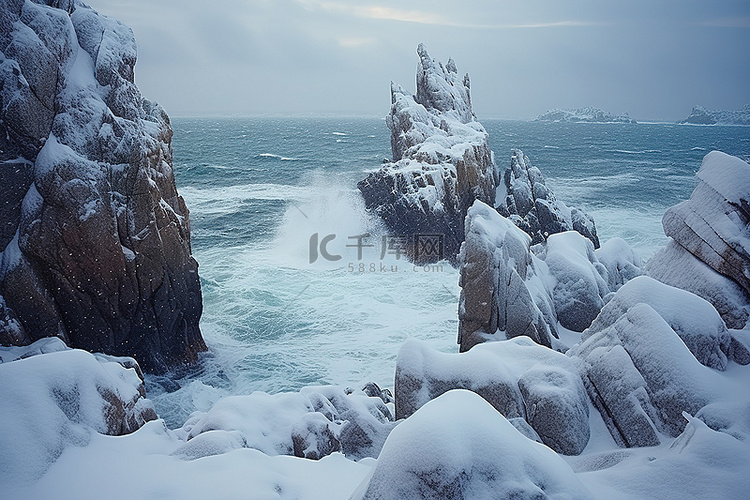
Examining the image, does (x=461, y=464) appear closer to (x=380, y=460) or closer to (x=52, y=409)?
(x=380, y=460)

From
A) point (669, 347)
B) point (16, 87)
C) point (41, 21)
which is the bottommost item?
point (669, 347)

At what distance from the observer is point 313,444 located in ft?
30.1

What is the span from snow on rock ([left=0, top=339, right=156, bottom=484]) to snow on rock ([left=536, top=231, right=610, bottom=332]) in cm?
1421

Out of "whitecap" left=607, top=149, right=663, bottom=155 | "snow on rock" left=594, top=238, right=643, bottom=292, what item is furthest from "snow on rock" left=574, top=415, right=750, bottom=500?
"whitecap" left=607, top=149, right=663, bottom=155

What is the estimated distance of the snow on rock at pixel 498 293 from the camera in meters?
15.5

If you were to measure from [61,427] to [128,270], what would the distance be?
36.8ft

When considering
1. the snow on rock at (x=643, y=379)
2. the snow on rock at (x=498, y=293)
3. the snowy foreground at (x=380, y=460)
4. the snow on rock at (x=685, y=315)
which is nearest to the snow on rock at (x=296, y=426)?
the snowy foreground at (x=380, y=460)

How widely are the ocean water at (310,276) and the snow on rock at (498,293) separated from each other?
4534mm

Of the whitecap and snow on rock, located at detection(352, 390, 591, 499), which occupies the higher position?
the whitecap

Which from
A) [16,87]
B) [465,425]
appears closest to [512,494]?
[465,425]

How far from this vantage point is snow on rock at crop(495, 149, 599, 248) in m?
33.9

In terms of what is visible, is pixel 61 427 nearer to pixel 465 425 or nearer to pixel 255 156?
pixel 465 425

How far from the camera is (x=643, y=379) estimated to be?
8.75 meters

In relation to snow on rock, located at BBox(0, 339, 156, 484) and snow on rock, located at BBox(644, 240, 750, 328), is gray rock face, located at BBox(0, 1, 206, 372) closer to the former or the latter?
snow on rock, located at BBox(0, 339, 156, 484)
